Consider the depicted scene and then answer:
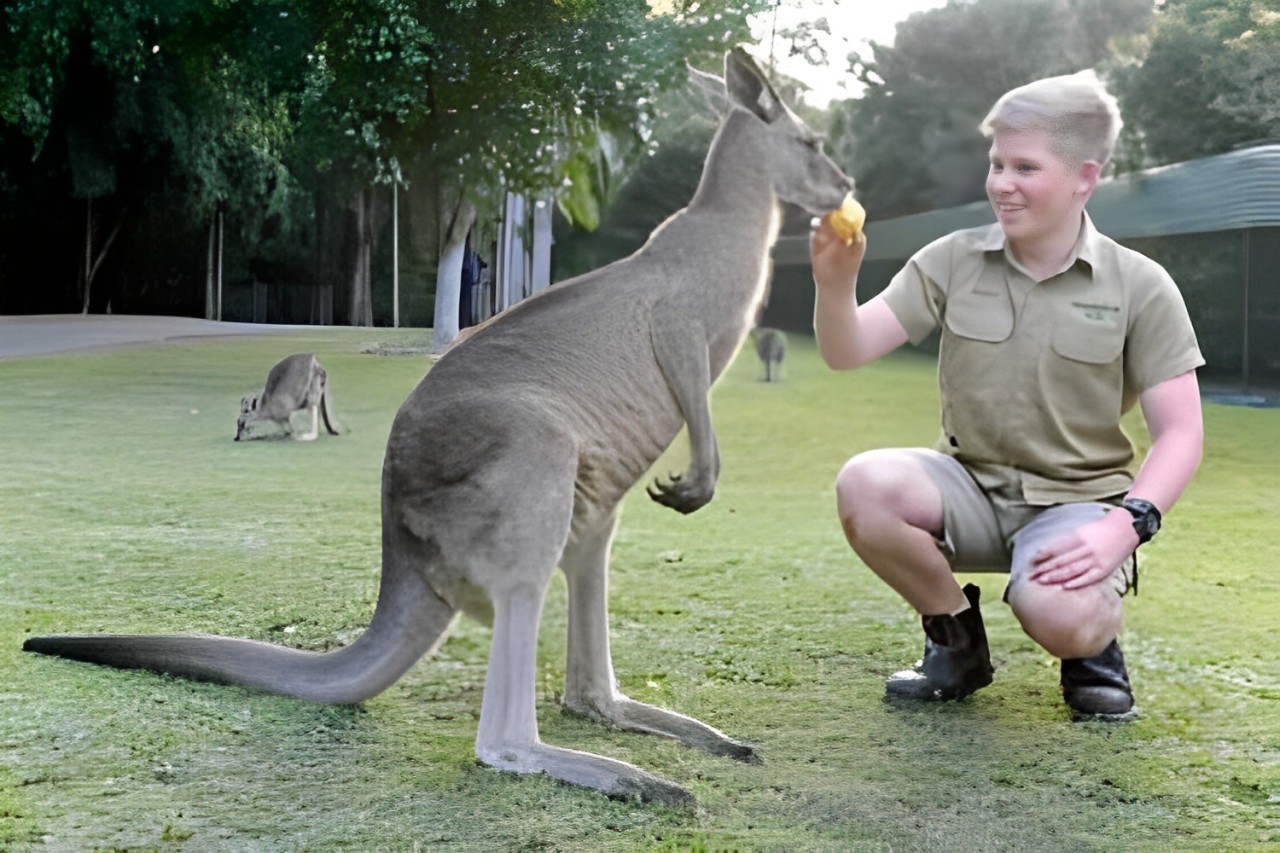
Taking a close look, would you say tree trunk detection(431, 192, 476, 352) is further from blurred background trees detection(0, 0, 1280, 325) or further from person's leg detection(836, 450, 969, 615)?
person's leg detection(836, 450, 969, 615)

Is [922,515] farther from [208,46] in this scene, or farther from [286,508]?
[208,46]

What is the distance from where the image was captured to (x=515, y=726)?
162cm

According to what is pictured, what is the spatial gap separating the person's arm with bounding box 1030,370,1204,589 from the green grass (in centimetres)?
26

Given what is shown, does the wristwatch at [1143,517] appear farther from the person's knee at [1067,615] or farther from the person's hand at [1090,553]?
the person's knee at [1067,615]

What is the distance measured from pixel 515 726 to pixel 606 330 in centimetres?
51

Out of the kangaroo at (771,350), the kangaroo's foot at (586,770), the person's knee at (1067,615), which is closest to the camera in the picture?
the kangaroo's foot at (586,770)

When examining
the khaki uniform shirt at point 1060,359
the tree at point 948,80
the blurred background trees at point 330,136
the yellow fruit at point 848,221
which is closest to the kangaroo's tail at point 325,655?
the yellow fruit at point 848,221

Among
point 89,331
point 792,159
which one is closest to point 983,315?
point 792,159

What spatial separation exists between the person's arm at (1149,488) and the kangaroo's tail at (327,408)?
2.64m

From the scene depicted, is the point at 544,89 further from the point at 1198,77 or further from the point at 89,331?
the point at 1198,77

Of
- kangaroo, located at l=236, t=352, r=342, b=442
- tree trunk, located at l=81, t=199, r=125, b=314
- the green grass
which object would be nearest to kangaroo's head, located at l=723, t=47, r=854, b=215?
the green grass

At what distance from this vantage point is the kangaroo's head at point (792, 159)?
6.17ft

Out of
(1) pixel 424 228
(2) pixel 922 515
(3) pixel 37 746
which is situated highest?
(1) pixel 424 228

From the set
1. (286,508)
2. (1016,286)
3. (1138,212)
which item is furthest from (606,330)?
(1138,212)
